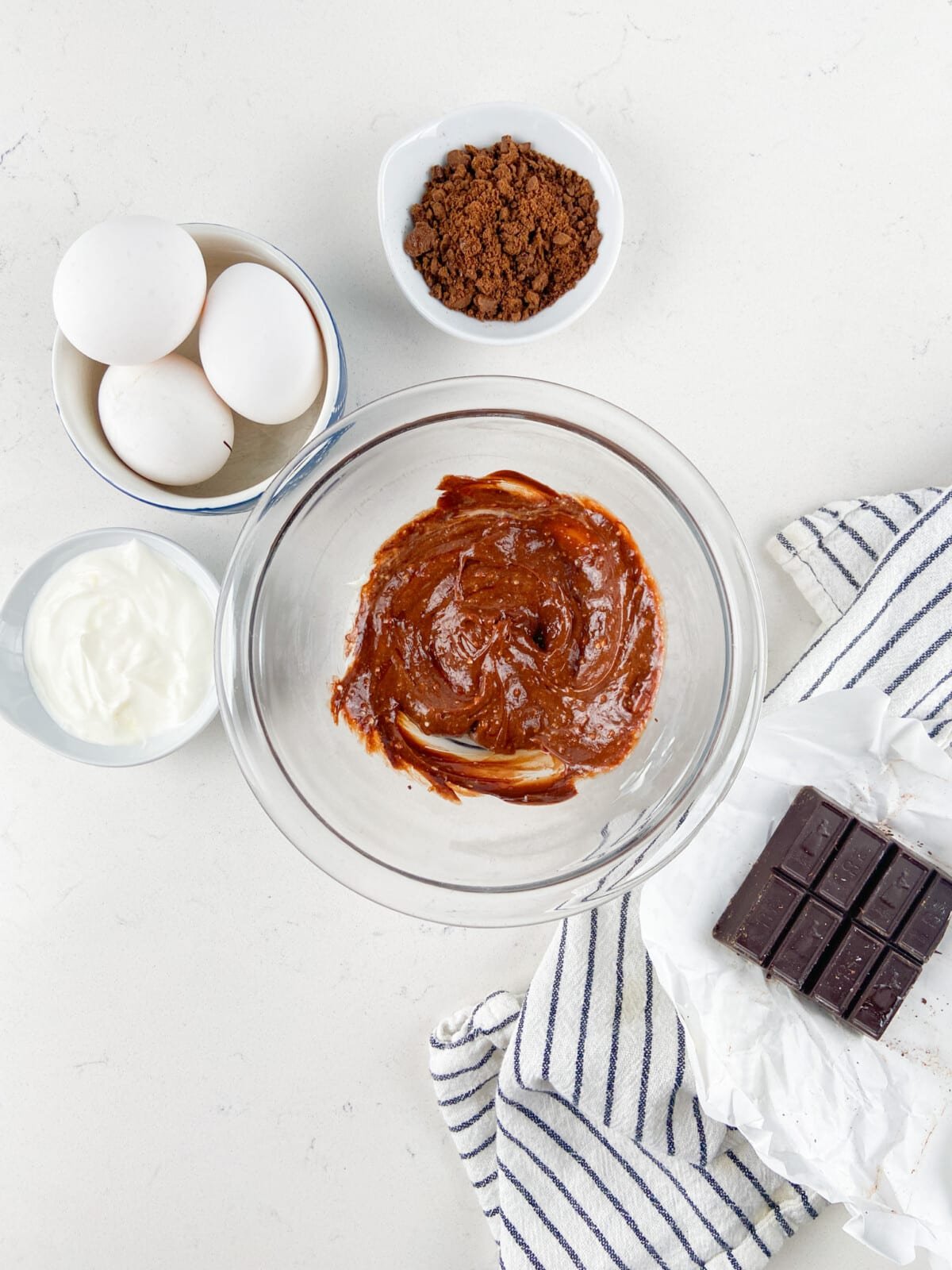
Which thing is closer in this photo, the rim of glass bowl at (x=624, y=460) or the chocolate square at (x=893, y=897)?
the rim of glass bowl at (x=624, y=460)

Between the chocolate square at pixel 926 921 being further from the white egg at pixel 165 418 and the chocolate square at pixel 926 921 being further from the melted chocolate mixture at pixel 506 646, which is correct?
the white egg at pixel 165 418

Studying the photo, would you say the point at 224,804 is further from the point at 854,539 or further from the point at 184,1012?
the point at 854,539

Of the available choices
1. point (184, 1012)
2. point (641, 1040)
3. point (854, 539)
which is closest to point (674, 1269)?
point (641, 1040)

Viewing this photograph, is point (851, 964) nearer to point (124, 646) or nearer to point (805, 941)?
point (805, 941)

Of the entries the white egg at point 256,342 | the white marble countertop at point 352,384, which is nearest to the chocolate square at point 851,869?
the white marble countertop at point 352,384

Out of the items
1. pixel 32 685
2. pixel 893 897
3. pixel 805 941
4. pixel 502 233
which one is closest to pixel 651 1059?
pixel 805 941
